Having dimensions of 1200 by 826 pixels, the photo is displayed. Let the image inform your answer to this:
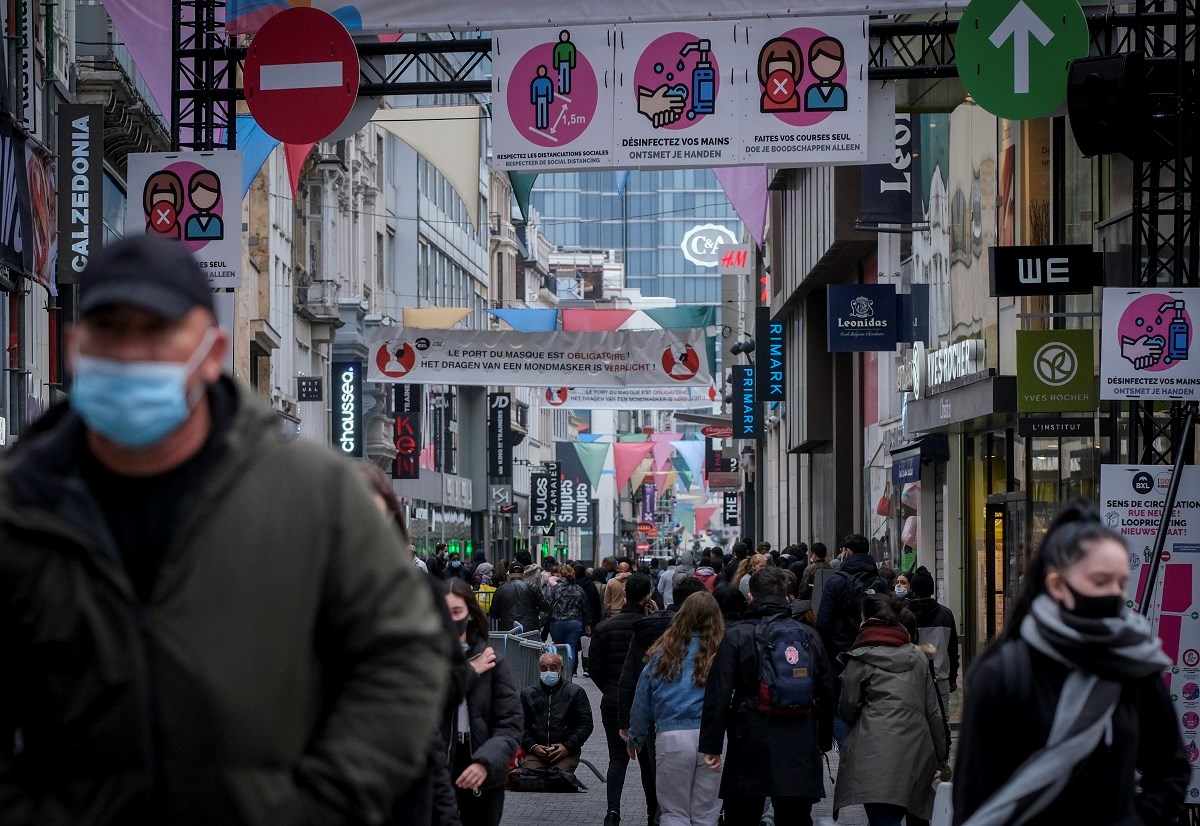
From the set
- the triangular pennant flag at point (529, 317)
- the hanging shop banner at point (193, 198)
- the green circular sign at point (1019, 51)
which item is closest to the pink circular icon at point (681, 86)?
the green circular sign at point (1019, 51)

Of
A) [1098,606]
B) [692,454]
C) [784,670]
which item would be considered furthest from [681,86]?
[692,454]

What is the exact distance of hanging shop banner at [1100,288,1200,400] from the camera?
39.5 ft

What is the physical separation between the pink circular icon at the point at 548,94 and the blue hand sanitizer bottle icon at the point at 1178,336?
538 cm

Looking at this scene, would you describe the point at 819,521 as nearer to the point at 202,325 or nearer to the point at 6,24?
the point at 6,24

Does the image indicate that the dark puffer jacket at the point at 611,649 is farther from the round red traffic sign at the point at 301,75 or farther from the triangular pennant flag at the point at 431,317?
the triangular pennant flag at the point at 431,317

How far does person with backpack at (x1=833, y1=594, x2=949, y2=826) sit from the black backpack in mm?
216

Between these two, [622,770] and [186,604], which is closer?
[186,604]

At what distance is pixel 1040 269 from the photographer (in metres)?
15.6

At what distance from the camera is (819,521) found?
4141 cm

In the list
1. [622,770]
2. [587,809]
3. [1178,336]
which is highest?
[1178,336]

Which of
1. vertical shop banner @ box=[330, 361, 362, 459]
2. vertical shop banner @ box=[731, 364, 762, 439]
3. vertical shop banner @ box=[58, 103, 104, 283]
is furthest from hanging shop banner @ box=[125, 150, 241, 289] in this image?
vertical shop banner @ box=[731, 364, 762, 439]

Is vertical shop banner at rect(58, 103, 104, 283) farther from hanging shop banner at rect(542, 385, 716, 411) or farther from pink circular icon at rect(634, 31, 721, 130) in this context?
hanging shop banner at rect(542, 385, 716, 411)

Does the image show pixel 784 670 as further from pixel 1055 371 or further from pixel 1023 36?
pixel 1055 371

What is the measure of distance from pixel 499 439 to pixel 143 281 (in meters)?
78.7
